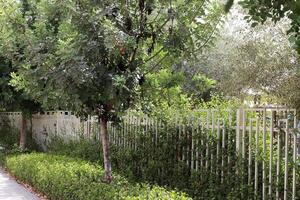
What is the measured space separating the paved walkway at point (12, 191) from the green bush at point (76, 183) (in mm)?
241

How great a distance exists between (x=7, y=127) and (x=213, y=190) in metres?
18.1

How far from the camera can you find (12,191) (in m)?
11.5

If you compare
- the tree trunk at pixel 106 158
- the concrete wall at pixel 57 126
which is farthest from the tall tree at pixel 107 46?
the concrete wall at pixel 57 126

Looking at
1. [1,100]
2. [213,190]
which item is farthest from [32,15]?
[213,190]

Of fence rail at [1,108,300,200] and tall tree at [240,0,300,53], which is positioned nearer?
tall tree at [240,0,300,53]

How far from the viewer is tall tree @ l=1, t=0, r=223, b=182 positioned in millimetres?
7469

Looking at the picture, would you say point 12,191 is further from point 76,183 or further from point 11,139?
point 11,139

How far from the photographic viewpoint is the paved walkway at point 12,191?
10616 millimetres

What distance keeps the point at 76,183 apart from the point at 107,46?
9.07 ft

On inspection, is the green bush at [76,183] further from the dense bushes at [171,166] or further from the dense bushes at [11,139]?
the dense bushes at [11,139]

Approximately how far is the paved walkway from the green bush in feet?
0.79

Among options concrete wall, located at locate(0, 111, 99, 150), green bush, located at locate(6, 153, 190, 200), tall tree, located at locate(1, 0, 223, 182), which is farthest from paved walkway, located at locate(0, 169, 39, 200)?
tall tree, located at locate(1, 0, 223, 182)

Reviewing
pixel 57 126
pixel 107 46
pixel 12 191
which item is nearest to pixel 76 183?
pixel 107 46

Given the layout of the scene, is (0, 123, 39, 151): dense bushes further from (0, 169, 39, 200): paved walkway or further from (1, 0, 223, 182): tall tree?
(1, 0, 223, 182): tall tree
